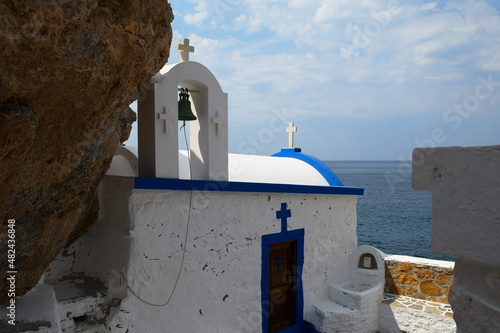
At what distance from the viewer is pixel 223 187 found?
4.70 m

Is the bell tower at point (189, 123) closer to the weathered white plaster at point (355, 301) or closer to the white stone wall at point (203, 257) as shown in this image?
the white stone wall at point (203, 257)

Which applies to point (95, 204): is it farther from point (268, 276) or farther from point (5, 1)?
point (5, 1)

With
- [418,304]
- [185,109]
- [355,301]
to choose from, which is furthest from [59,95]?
[418,304]

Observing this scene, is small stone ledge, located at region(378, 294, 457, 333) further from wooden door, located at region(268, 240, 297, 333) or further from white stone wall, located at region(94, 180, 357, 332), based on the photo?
wooden door, located at region(268, 240, 297, 333)

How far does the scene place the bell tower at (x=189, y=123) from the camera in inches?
166

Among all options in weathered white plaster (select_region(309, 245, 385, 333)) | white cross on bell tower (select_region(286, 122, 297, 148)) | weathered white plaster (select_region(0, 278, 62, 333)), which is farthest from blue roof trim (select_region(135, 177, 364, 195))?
white cross on bell tower (select_region(286, 122, 297, 148))

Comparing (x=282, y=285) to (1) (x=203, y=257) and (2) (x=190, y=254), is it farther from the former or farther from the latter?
(2) (x=190, y=254)

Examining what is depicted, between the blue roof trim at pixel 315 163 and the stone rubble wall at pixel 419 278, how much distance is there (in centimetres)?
186

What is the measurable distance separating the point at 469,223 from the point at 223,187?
3.47 meters

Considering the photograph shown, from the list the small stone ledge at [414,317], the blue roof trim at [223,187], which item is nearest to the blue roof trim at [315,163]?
the blue roof trim at [223,187]

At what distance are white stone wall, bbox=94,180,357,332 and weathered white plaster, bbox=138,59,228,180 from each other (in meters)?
0.34

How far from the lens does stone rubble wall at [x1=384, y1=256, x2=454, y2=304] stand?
260 inches

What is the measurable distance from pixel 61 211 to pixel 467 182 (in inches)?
98.9

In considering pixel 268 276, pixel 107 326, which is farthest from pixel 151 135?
pixel 268 276
